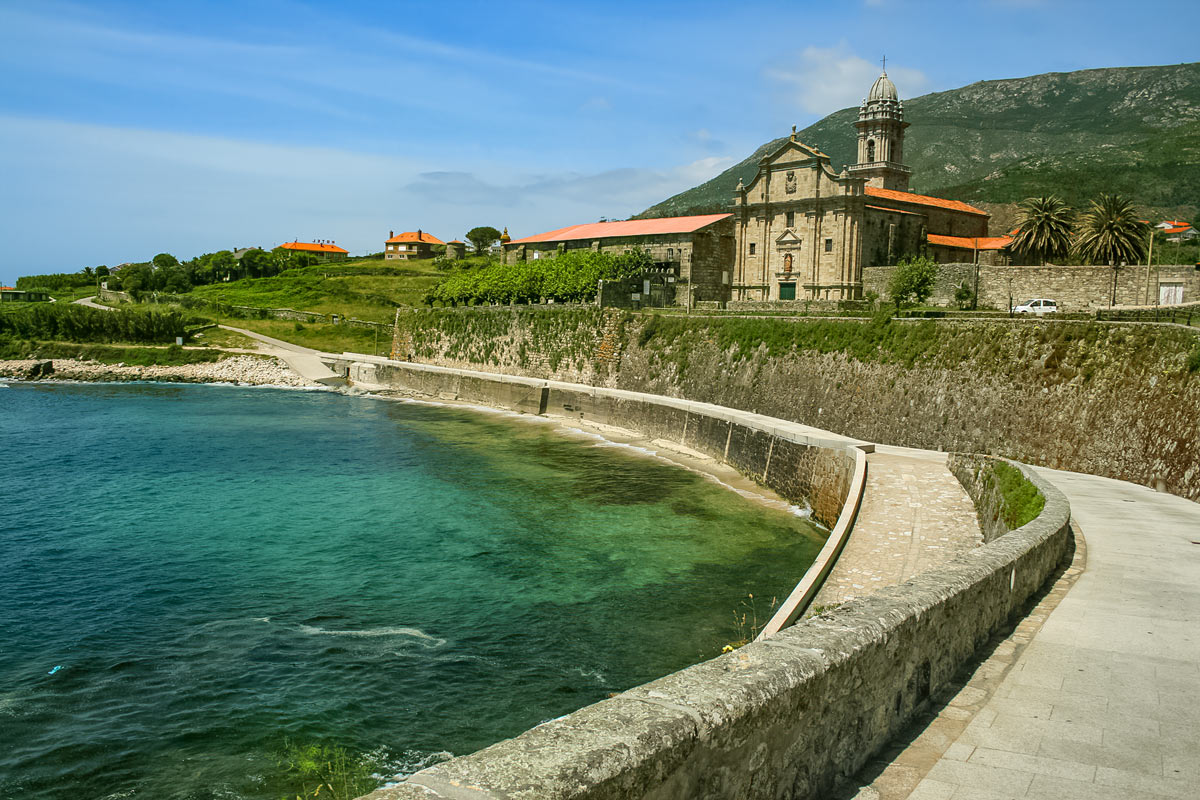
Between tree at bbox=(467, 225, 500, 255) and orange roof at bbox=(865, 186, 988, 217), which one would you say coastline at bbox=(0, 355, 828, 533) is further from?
tree at bbox=(467, 225, 500, 255)

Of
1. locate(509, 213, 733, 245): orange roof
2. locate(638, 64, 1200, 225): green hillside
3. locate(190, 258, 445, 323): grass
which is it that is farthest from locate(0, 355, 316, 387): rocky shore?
locate(638, 64, 1200, 225): green hillside

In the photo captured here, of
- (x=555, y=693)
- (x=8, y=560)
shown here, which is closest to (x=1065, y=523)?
(x=555, y=693)

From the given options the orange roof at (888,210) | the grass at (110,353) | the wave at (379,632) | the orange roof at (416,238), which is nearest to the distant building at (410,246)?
the orange roof at (416,238)

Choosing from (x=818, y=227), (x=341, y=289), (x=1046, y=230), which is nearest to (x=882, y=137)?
(x=818, y=227)

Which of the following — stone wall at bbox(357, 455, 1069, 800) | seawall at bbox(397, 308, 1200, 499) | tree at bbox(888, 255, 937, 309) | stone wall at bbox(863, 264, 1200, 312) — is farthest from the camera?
tree at bbox(888, 255, 937, 309)

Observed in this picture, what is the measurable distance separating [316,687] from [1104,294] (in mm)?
35656

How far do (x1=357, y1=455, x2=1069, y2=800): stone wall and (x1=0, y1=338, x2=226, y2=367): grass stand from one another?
78.6 m

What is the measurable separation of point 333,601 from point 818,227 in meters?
47.0

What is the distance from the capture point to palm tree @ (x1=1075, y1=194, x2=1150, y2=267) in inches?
Result: 1703

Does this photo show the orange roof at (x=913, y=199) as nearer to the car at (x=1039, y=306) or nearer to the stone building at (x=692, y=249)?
the stone building at (x=692, y=249)

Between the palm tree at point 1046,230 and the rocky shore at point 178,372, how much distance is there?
5501 centimetres

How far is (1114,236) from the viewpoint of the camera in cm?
4319

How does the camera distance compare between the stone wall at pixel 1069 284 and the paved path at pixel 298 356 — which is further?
the paved path at pixel 298 356

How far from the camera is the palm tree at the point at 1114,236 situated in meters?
43.2
